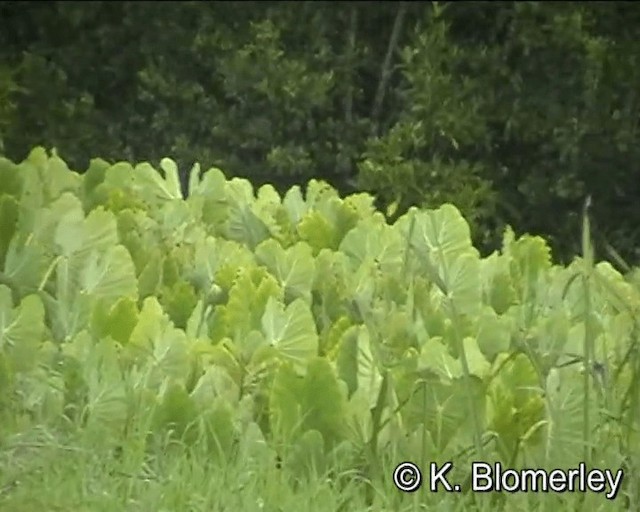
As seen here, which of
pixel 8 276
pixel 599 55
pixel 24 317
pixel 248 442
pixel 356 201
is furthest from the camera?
pixel 599 55

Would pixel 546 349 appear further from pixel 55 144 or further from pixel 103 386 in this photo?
pixel 55 144

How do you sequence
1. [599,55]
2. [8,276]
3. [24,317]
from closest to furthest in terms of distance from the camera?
[24,317] → [8,276] → [599,55]

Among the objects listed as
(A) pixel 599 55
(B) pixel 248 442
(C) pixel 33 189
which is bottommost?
(B) pixel 248 442

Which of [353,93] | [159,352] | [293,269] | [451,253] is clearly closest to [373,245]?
[451,253]

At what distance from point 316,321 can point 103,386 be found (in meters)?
0.55

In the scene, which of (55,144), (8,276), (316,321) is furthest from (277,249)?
(55,144)

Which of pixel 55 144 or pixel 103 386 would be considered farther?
pixel 55 144

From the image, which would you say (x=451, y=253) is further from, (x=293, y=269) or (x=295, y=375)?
(x=295, y=375)

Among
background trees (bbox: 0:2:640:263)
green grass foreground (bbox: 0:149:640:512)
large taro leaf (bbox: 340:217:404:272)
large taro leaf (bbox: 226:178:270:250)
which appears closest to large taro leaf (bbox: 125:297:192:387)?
green grass foreground (bbox: 0:149:640:512)

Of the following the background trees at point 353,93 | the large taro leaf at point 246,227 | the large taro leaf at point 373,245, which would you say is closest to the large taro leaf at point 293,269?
the large taro leaf at point 373,245

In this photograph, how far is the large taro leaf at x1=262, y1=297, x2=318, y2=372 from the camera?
2.08 meters

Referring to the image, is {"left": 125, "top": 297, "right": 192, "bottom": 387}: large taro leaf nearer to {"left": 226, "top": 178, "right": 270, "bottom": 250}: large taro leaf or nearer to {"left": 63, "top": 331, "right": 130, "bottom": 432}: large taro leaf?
{"left": 63, "top": 331, "right": 130, "bottom": 432}: large taro leaf

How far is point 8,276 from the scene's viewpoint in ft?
7.48

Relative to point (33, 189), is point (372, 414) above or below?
below
